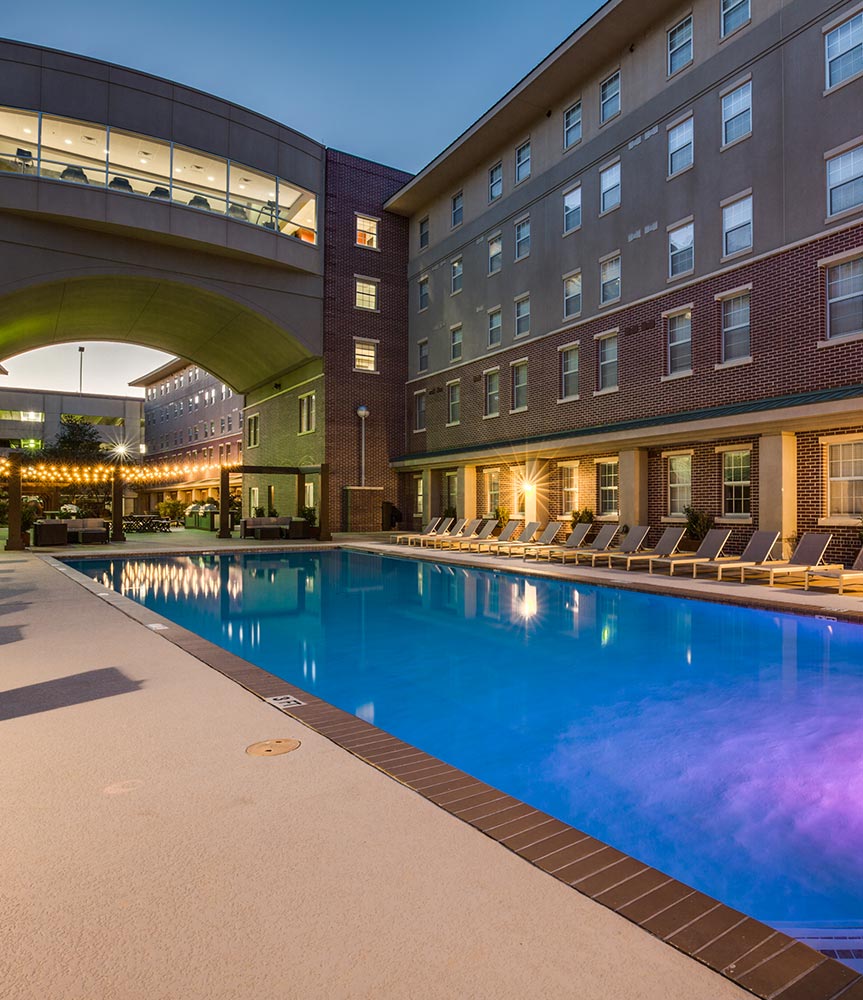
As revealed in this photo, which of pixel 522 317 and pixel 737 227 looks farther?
pixel 522 317

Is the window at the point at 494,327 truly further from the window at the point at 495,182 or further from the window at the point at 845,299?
the window at the point at 845,299

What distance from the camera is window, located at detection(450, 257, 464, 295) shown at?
28.7 m

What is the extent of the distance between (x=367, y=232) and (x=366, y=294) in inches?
113

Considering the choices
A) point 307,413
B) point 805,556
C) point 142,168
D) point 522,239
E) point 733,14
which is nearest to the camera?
point 805,556

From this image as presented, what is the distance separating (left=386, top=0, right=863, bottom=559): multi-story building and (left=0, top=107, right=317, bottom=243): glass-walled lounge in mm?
6547

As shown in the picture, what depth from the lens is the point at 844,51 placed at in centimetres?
1473

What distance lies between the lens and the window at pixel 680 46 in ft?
60.8

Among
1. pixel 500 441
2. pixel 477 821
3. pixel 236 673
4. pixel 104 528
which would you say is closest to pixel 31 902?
pixel 477 821

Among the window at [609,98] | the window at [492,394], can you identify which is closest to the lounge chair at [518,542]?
the window at [492,394]

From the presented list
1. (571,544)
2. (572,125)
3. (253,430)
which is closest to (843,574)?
(571,544)

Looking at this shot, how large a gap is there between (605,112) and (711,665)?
19644mm

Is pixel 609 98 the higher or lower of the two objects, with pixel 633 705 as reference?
higher

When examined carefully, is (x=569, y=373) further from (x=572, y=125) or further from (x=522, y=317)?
(x=572, y=125)

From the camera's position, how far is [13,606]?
10.6 m
